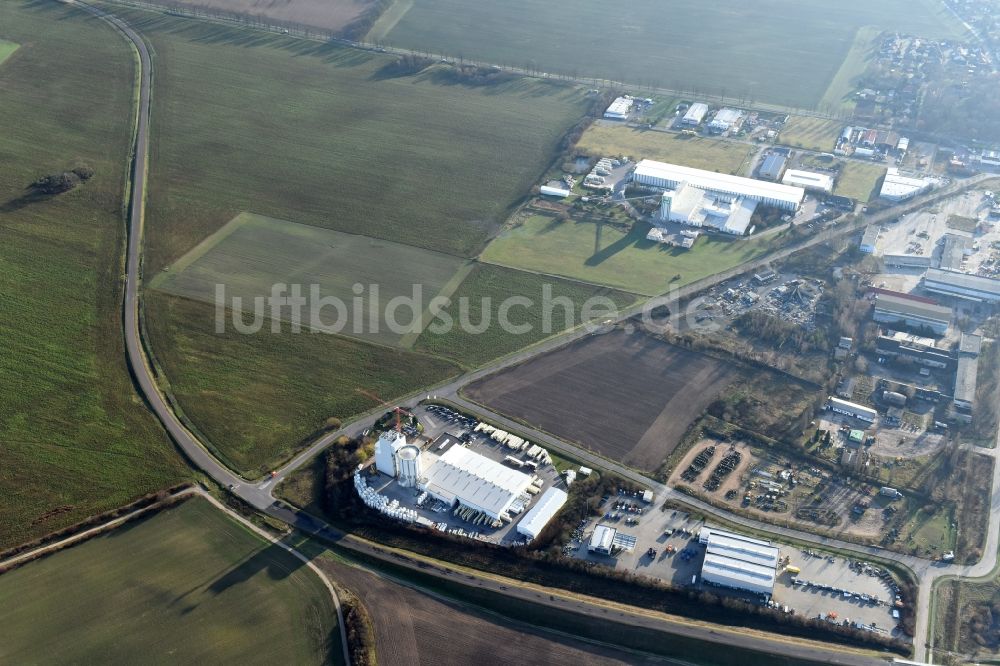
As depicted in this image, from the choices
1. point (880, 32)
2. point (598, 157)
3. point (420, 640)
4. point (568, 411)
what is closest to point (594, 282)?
point (568, 411)

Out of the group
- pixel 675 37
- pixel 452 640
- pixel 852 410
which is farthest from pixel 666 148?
pixel 452 640

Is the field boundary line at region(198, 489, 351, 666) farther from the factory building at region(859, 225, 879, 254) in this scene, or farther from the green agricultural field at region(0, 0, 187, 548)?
the factory building at region(859, 225, 879, 254)

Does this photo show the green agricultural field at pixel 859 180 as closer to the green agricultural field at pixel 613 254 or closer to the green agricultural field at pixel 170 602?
the green agricultural field at pixel 613 254

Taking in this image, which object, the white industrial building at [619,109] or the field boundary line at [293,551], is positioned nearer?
the field boundary line at [293,551]

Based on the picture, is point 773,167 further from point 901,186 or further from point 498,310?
point 498,310

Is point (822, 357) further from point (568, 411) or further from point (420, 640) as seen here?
point (420, 640)

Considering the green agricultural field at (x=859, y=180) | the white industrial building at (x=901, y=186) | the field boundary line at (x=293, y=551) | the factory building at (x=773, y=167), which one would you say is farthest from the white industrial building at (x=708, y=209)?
the field boundary line at (x=293, y=551)
